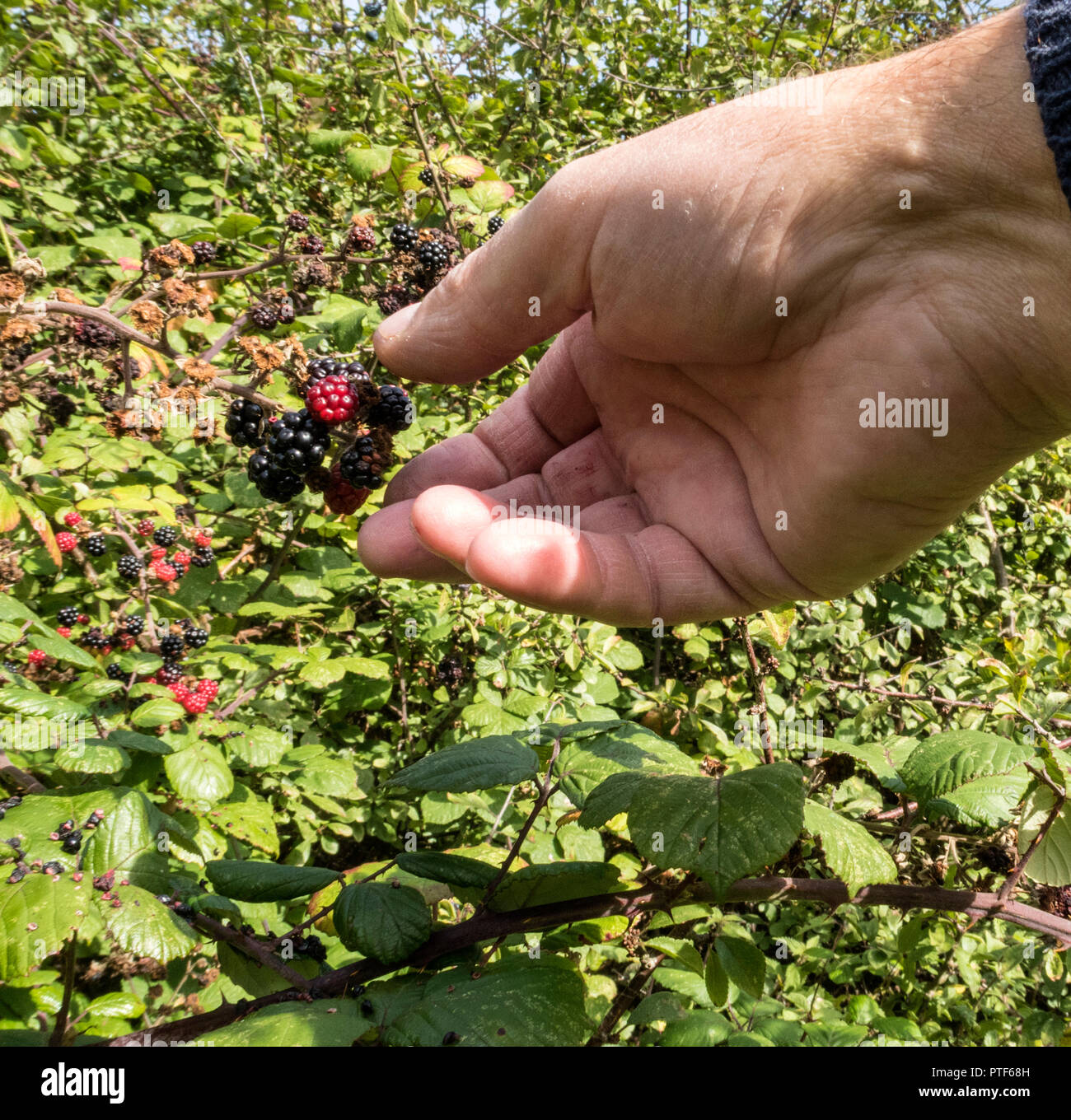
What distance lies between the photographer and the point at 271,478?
4.94 feet

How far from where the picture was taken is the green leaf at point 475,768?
1.16m

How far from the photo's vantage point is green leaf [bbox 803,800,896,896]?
1.13m

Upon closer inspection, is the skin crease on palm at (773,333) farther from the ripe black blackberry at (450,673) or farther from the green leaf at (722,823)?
the ripe black blackberry at (450,673)

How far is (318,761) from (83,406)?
1.69 meters

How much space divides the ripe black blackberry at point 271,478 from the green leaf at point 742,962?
1.16 m

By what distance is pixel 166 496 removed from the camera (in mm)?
2389

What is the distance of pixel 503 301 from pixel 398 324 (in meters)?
0.29

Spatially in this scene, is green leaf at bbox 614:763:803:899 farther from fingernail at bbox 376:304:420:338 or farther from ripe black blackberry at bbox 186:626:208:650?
ripe black blackberry at bbox 186:626:208:650

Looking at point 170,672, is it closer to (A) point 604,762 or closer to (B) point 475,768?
(B) point 475,768

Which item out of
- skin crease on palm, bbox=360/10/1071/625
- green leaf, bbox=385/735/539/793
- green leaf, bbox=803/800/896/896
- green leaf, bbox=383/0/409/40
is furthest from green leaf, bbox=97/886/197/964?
green leaf, bbox=383/0/409/40

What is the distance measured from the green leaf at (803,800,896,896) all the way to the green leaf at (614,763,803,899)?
0.46 ft

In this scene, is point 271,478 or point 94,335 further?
point 94,335

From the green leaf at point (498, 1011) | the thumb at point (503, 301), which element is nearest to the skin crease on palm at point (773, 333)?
the thumb at point (503, 301)

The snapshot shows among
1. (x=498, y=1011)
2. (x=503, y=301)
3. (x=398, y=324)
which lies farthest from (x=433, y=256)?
(x=498, y=1011)
